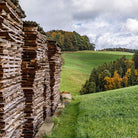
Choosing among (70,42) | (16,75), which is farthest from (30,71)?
(70,42)

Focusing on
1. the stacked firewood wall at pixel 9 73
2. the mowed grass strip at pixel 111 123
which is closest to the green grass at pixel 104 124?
the mowed grass strip at pixel 111 123

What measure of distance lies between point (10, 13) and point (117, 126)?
760cm

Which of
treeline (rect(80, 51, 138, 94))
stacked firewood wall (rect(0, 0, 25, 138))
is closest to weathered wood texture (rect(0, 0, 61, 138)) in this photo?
stacked firewood wall (rect(0, 0, 25, 138))

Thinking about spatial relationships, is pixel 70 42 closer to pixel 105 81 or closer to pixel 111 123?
pixel 105 81

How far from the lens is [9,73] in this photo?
5008 millimetres

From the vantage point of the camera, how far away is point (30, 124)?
7.65 metres

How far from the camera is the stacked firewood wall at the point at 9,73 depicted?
178 inches

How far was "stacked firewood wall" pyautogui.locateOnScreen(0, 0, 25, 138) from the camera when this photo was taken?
4.53 m

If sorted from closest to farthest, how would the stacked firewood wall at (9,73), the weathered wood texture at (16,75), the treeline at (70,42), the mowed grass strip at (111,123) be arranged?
the stacked firewood wall at (9,73), the weathered wood texture at (16,75), the mowed grass strip at (111,123), the treeline at (70,42)

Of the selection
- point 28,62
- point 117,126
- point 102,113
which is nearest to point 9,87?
point 28,62

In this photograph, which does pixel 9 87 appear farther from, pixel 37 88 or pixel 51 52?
pixel 51 52

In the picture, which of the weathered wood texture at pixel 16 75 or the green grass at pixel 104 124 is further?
the green grass at pixel 104 124

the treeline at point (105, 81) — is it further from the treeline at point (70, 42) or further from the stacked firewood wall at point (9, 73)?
the treeline at point (70, 42)

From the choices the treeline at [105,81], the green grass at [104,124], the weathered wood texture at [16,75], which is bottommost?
the treeline at [105,81]
